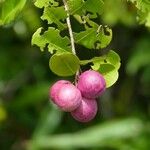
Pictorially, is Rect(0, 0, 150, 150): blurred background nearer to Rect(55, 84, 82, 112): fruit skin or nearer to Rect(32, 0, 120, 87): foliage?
Rect(32, 0, 120, 87): foliage

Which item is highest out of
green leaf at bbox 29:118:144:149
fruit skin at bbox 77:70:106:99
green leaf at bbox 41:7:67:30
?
green leaf at bbox 41:7:67:30

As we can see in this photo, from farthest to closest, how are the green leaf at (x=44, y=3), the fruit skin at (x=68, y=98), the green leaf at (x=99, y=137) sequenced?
the green leaf at (x=99, y=137) → the green leaf at (x=44, y=3) → the fruit skin at (x=68, y=98)

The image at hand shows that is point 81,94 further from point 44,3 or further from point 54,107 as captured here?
point 54,107

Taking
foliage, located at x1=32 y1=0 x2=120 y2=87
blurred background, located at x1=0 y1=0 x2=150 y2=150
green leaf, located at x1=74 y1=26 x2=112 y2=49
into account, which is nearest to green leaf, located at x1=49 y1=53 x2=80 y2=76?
foliage, located at x1=32 y1=0 x2=120 y2=87

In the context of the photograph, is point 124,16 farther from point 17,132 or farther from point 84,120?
point 84,120

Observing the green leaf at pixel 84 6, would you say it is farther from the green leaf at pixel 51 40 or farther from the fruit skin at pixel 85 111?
the fruit skin at pixel 85 111

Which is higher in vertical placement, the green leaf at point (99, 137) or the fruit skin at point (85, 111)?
the fruit skin at point (85, 111)

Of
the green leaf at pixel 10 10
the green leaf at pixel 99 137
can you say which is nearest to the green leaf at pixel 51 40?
the green leaf at pixel 10 10

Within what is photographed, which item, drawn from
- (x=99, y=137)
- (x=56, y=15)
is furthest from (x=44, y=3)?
(x=99, y=137)
